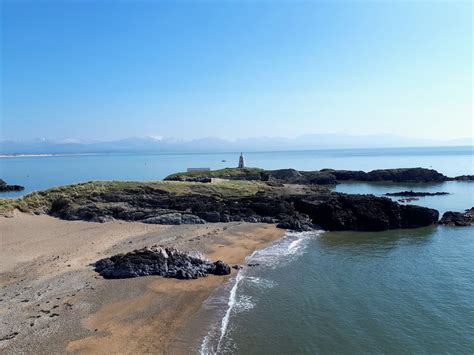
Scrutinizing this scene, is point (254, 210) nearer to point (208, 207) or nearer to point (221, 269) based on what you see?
point (208, 207)

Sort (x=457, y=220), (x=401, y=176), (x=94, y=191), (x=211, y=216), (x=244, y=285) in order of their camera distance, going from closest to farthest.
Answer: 1. (x=244, y=285)
2. (x=457, y=220)
3. (x=211, y=216)
4. (x=94, y=191)
5. (x=401, y=176)

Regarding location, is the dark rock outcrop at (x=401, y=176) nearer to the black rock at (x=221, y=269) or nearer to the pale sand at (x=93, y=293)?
the pale sand at (x=93, y=293)

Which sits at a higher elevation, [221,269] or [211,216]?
[211,216]

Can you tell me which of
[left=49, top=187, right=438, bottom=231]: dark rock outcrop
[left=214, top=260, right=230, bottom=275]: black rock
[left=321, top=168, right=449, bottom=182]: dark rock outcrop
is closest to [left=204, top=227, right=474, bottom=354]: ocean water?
[left=214, top=260, right=230, bottom=275]: black rock

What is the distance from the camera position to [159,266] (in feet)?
80.6

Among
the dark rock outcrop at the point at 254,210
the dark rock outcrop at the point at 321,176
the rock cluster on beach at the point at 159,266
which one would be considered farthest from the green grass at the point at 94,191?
the dark rock outcrop at the point at 321,176

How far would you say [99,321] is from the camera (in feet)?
59.9

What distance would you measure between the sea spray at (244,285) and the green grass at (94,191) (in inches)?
667

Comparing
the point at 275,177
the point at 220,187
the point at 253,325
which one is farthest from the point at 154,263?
the point at 275,177

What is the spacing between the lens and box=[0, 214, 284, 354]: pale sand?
1652cm

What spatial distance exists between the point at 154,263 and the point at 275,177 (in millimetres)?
67934

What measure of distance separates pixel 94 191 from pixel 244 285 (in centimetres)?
3089

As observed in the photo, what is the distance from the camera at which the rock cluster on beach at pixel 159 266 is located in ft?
79.1

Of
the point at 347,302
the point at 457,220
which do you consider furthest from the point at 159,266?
the point at 457,220
